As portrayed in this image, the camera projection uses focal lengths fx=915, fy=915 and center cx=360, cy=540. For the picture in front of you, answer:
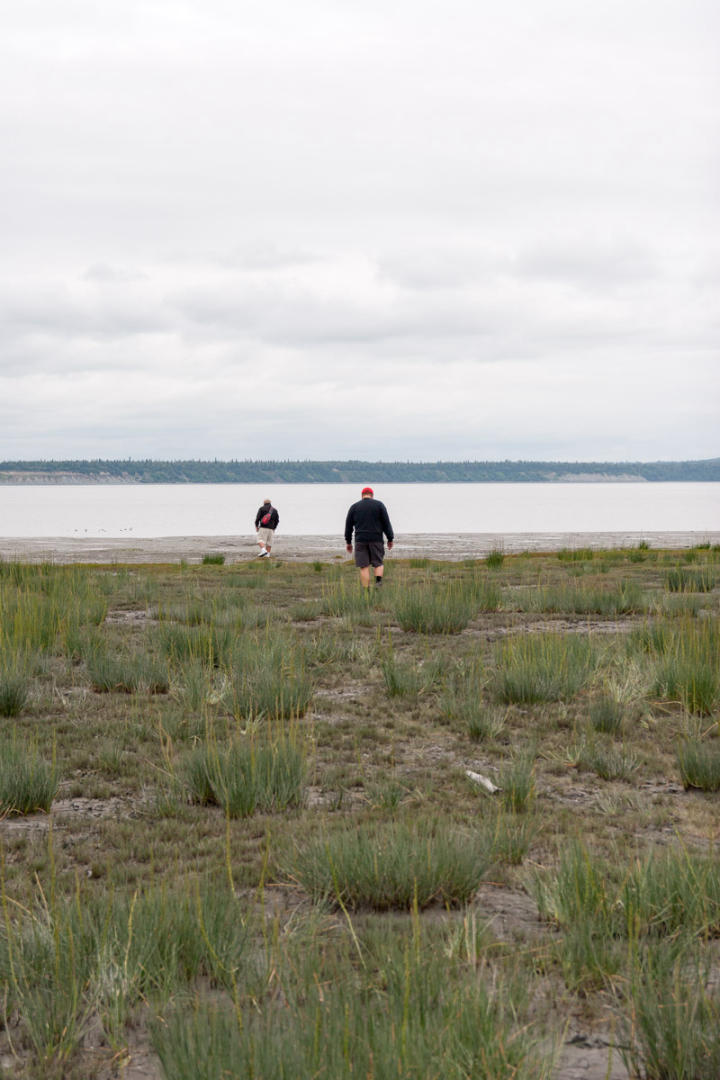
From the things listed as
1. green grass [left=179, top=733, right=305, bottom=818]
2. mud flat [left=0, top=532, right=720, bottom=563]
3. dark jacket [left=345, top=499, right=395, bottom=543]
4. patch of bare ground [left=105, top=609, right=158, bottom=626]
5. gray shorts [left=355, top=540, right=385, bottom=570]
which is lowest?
mud flat [left=0, top=532, right=720, bottom=563]

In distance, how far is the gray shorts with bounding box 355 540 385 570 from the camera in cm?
1645

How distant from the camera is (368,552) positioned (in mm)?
16547

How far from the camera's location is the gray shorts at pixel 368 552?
648 inches

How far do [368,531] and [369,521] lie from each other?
0.63ft

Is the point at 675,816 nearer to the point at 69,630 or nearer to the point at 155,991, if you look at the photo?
the point at 155,991

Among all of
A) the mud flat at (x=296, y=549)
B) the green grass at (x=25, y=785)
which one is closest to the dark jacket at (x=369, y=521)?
the green grass at (x=25, y=785)

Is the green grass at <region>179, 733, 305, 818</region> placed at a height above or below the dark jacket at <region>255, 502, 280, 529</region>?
below

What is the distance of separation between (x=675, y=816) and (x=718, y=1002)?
2409 mm

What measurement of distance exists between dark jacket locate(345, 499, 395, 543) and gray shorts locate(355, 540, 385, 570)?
0.11 meters

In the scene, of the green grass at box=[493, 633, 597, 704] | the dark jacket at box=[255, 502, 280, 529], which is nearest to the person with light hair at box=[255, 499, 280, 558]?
the dark jacket at box=[255, 502, 280, 529]

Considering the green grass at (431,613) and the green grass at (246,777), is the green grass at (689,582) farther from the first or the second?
the green grass at (246,777)

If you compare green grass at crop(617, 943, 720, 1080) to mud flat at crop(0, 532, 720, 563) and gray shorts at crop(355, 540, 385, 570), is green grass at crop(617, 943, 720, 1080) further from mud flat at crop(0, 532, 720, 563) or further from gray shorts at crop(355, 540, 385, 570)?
mud flat at crop(0, 532, 720, 563)

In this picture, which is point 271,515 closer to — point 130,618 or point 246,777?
point 130,618

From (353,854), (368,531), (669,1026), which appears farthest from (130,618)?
(669,1026)
